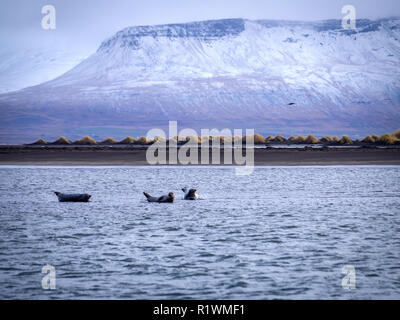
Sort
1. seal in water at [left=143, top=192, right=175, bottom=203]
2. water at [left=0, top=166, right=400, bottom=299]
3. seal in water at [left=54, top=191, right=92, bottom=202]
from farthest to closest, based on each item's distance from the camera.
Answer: seal in water at [left=54, top=191, right=92, bottom=202] → seal in water at [left=143, top=192, right=175, bottom=203] → water at [left=0, top=166, right=400, bottom=299]

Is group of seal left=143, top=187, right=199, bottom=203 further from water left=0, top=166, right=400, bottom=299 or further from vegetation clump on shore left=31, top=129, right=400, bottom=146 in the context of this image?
vegetation clump on shore left=31, top=129, right=400, bottom=146

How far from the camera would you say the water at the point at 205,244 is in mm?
12875

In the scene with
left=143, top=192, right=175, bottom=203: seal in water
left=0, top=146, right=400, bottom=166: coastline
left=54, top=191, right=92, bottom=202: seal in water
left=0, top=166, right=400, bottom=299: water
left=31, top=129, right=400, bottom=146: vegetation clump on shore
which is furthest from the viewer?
left=31, top=129, right=400, bottom=146: vegetation clump on shore

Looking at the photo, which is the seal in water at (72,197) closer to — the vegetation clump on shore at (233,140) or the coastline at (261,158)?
the coastline at (261,158)

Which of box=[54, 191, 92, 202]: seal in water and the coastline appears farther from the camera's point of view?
the coastline

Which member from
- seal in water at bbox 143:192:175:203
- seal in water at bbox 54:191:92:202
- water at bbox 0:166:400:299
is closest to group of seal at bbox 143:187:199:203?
seal in water at bbox 143:192:175:203

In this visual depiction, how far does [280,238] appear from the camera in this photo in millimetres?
18391

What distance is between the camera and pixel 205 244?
17.4 metres

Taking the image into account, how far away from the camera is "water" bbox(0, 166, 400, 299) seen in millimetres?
12875

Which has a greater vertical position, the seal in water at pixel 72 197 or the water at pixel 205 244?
the seal in water at pixel 72 197

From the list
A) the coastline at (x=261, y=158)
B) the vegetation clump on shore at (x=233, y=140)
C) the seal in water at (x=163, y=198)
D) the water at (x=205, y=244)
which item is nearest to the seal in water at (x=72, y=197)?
the water at (x=205, y=244)

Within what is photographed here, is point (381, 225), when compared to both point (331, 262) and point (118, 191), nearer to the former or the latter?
point (331, 262)

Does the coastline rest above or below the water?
above
